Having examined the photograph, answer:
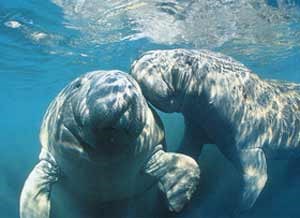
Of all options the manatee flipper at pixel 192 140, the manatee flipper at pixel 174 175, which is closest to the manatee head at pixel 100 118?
the manatee flipper at pixel 174 175

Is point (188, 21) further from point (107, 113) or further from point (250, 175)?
point (107, 113)

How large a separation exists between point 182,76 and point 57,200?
3.26 meters

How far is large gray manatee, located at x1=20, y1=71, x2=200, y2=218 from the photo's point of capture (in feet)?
13.5

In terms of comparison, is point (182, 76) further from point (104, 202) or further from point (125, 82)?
point (104, 202)

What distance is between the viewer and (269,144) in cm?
732

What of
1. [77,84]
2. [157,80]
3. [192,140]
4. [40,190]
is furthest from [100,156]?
[192,140]

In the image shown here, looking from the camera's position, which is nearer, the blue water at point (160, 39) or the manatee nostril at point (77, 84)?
the manatee nostril at point (77, 84)

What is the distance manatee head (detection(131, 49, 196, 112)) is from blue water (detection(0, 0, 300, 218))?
280 centimetres

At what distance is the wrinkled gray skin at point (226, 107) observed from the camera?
588 cm

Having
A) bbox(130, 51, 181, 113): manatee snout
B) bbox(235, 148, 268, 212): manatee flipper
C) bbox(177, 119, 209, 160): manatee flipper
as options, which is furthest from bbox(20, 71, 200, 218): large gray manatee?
bbox(235, 148, 268, 212): manatee flipper

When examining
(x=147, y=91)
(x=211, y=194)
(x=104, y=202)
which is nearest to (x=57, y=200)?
(x=104, y=202)

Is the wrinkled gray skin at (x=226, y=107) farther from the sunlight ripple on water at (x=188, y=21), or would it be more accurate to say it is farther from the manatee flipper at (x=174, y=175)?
the sunlight ripple on water at (x=188, y=21)

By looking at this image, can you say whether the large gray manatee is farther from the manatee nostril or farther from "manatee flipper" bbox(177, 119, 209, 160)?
"manatee flipper" bbox(177, 119, 209, 160)

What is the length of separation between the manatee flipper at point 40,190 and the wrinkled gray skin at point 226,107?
1926 mm
